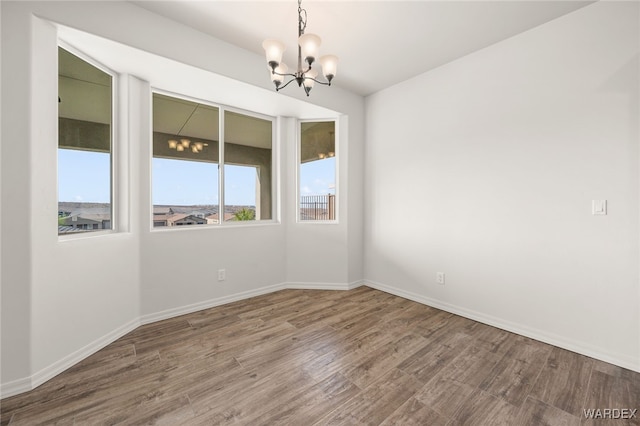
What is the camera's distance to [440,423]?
1.46 m

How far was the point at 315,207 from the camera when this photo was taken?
3.90 metres

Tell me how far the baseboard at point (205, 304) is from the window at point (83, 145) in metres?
1.04

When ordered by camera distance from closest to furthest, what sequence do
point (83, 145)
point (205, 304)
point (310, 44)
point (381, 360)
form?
point (310, 44), point (381, 360), point (83, 145), point (205, 304)

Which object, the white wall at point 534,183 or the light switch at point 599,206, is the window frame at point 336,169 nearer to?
the white wall at point 534,183

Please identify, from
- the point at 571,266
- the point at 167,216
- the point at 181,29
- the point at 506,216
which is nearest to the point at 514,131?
the point at 506,216

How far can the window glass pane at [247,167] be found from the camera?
3441 mm

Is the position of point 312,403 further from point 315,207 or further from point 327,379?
point 315,207

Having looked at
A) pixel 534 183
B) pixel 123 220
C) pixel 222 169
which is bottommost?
pixel 123 220

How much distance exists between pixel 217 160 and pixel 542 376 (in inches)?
146

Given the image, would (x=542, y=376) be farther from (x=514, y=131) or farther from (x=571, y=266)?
(x=514, y=131)

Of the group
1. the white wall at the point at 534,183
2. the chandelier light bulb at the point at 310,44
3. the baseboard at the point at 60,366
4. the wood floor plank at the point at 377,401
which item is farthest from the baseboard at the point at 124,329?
the chandelier light bulb at the point at 310,44

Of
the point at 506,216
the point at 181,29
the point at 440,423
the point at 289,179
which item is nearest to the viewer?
the point at 440,423


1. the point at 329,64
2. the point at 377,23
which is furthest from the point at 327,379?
the point at 377,23

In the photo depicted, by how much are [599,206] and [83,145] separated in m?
4.31
